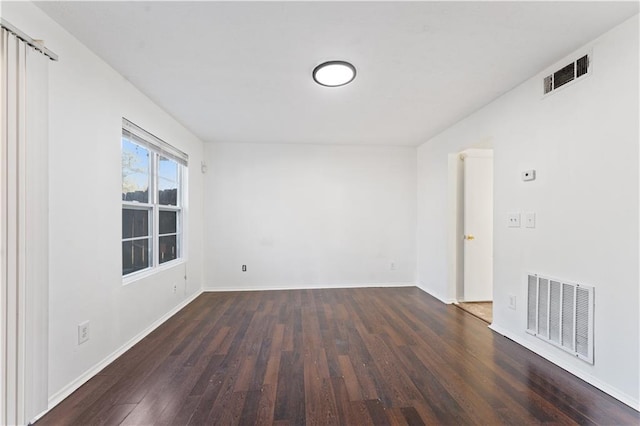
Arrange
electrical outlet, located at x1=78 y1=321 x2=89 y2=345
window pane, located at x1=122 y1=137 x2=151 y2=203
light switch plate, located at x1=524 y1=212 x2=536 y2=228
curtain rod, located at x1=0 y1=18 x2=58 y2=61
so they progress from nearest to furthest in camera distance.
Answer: curtain rod, located at x1=0 y1=18 x2=58 y2=61 → electrical outlet, located at x1=78 y1=321 x2=89 y2=345 → light switch plate, located at x1=524 y1=212 x2=536 y2=228 → window pane, located at x1=122 y1=137 x2=151 y2=203

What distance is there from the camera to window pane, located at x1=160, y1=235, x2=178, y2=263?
338cm

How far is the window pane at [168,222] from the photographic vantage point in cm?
340

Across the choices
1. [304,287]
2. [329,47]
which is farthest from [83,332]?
[304,287]

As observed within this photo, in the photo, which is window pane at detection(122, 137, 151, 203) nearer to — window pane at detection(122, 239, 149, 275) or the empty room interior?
the empty room interior

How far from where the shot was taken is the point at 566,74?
7.02 feet

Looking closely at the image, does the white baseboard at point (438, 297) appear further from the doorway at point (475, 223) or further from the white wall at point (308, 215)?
the white wall at point (308, 215)

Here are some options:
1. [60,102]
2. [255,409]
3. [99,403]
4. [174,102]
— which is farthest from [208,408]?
[174,102]

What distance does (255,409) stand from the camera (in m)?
1.68

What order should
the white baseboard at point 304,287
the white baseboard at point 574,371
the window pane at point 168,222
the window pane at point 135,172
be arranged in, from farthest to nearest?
the white baseboard at point 304,287 < the window pane at point 168,222 < the window pane at point 135,172 < the white baseboard at point 574,371

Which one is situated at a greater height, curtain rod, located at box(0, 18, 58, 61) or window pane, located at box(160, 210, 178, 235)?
curtain rod, located at box(0, 18, 58, 61)

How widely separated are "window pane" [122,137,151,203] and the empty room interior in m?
0.03

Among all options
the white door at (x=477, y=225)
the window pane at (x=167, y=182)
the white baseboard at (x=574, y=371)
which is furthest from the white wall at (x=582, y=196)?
the window pane at (x=167, y=182)

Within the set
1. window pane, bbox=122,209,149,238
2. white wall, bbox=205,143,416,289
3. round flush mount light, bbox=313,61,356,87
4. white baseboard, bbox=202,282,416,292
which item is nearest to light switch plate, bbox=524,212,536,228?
round flush mount light, bbox=313,61,356,87

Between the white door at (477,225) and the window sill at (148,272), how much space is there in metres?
3.94
